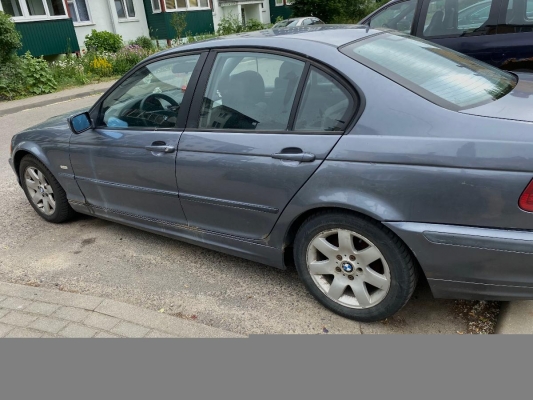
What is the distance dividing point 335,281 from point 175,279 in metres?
1.31

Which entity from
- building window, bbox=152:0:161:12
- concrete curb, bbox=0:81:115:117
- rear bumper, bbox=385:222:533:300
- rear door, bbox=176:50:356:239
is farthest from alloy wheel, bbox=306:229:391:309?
building window, bbox=152:0:161:12

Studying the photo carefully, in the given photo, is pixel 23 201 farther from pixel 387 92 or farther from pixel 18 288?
pixel 387 92

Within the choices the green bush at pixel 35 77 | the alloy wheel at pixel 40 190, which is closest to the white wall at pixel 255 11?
the green bush at pixel 35 77

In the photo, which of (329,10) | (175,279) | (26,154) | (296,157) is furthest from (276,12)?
(296,157)

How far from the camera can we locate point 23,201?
5188 millimetres

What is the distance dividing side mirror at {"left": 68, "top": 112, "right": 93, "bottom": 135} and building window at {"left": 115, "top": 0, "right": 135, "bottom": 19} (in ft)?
65.2

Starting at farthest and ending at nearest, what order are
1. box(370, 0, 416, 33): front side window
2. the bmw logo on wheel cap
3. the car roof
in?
1. box(370, 0, 416, 33): front side window
2. the car roof
3. the bmw logo on wheel cap

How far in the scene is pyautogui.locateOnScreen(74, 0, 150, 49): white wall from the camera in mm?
19312

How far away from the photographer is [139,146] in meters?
3.31

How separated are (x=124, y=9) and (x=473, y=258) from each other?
2280 centimetres

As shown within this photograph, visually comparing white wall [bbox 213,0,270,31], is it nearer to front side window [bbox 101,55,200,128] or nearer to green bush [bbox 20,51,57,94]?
green bush [bbox 20,51,57,94]

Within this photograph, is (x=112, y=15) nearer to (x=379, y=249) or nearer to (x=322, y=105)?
(x=322, y=105)

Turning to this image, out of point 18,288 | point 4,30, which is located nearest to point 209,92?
point 18,288

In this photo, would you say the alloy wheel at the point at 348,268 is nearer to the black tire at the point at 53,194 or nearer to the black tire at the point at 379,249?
the black tire at the point at 379,249
